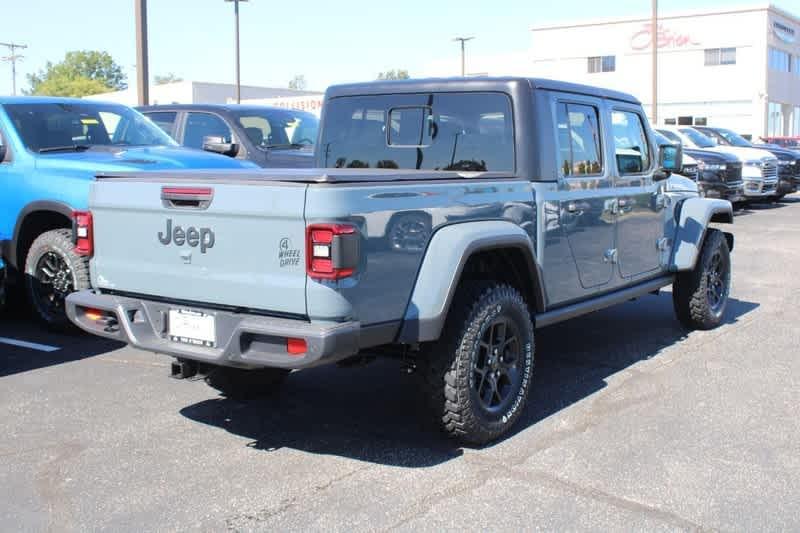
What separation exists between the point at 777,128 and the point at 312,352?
57.8 meters

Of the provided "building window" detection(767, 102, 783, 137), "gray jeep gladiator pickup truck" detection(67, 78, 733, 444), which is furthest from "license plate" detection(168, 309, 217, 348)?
"building window" detection(767, 102, 783, 137)

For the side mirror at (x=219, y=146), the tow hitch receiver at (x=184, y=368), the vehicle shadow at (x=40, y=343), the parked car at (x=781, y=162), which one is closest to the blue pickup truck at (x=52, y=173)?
the vehicle shadow at (x=40, y=343)

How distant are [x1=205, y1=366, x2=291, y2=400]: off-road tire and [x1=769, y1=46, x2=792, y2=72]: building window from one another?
53.9 m

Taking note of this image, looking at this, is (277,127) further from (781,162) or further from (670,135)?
(781,162)

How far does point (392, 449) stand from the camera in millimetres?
4688

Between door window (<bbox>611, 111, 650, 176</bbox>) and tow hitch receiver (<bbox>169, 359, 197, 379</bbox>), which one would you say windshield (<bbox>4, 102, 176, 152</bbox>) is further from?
door window (<bbox>611, 111, 650, 176</bbox>)

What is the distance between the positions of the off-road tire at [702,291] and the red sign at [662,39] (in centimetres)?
5041

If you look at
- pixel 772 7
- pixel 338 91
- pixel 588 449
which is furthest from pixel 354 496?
pixel 772 7

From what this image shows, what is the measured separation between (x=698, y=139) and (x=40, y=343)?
50.5 ft

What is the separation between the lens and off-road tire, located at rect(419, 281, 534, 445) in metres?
4.47

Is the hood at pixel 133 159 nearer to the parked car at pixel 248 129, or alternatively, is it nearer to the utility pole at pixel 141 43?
the parked car at pixel 248 129

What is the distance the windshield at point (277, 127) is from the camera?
10.3 meters

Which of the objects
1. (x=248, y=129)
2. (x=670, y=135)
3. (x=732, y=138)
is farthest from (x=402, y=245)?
(x=732, y=138)

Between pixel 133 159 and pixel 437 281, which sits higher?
pixel 133 159
